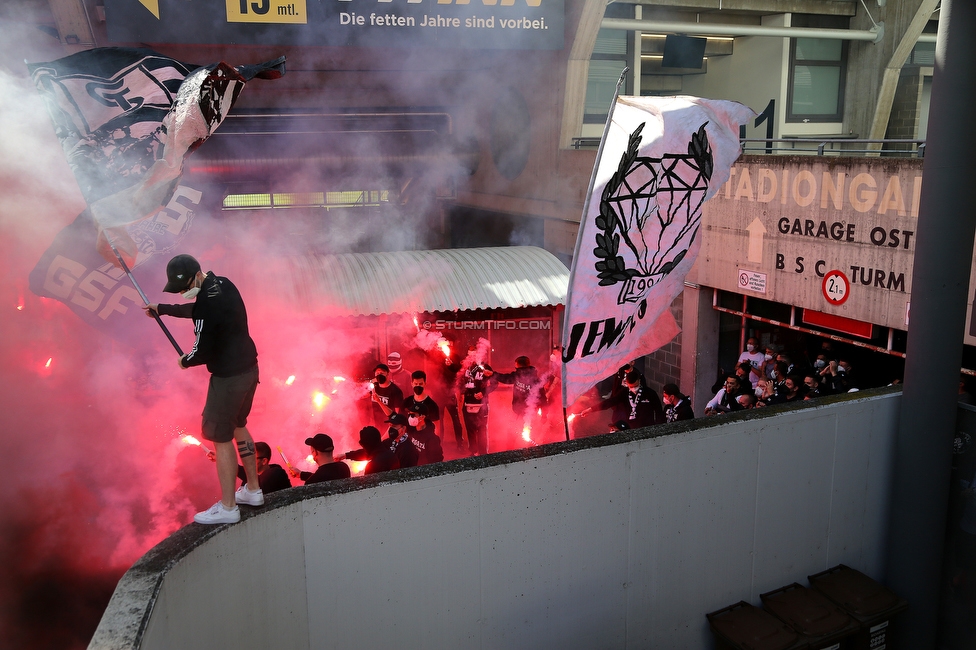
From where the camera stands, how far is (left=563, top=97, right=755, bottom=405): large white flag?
488 centimetres

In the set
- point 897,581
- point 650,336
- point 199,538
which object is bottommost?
point 897,581

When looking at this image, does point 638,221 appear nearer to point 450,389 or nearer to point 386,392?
point 386,392

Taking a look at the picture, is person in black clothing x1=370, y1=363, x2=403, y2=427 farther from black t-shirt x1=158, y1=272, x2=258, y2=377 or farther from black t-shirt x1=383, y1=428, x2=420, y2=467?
black t-shirt x1=158, y1=272, x2=258, y2=377

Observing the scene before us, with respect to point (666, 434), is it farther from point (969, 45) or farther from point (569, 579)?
point (969, 45)

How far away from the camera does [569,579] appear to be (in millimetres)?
4211

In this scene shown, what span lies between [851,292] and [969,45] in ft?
15.0

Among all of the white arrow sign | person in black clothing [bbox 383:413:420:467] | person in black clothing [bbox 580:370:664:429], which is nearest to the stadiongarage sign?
the white arrow sign

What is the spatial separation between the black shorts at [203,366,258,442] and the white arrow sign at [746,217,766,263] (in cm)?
761

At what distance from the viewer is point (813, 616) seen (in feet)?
14.9

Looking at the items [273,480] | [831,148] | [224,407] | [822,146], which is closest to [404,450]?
[273,480]

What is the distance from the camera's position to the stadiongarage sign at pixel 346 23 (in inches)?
417

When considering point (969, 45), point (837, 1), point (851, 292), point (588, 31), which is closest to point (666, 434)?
point (969, 45)

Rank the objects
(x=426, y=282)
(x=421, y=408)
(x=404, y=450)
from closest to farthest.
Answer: (x=404, y=450)
(x=421, y=408)
(x=426, y=282)

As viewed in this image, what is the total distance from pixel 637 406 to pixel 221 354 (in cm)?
Result: 499
